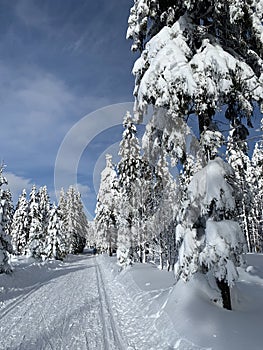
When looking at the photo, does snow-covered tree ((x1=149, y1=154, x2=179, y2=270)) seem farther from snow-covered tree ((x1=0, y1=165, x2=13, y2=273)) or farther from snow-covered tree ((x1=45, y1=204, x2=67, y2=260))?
snow-covered tree ((x1=45, y1=204, x2=67, y2=260))

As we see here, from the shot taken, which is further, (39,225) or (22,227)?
(22,227)

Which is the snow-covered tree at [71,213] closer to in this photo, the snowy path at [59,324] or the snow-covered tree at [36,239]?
the snow-covered tree at [36,239]

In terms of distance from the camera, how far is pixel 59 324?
8.04m

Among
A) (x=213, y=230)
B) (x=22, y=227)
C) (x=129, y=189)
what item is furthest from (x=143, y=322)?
(x=22, y=227)

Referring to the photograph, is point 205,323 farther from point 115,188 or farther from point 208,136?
point 115,188

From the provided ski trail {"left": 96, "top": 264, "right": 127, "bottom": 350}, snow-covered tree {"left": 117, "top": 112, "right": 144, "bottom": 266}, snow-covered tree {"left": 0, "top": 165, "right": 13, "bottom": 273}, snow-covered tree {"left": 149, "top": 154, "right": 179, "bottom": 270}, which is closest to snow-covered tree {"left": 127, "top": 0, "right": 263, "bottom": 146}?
ski trail {"left": 96, "top": 264, "right": 127, "bottom": 350}

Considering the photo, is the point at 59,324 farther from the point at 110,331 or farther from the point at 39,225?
the point at 39,225

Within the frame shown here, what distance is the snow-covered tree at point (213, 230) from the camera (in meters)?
6.07

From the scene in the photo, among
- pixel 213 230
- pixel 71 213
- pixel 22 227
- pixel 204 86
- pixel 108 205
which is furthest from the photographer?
pixel 71 213

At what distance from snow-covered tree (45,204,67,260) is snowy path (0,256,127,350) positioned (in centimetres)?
3010

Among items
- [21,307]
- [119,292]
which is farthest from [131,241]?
[21,307]

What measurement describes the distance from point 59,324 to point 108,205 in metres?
32.5

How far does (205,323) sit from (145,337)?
149 cm

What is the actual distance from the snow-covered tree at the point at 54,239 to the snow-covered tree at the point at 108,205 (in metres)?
6.36
